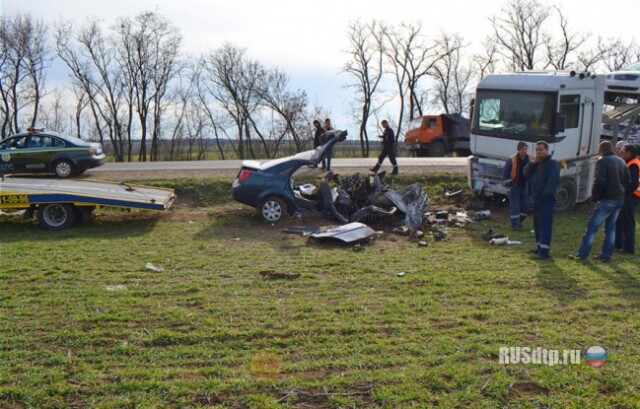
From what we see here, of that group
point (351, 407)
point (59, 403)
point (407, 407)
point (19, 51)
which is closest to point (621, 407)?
point (407, 407)

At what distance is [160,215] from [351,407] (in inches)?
366

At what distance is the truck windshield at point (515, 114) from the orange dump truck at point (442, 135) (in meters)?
14.8

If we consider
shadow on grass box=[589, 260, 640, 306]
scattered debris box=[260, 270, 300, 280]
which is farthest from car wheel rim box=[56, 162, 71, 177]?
shadow on grass box=[589, 260, 640, 306]

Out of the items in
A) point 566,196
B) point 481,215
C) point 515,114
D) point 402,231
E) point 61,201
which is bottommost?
point 402,231

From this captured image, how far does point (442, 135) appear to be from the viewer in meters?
27.5

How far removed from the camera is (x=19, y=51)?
121 ft

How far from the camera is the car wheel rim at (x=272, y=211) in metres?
11.7

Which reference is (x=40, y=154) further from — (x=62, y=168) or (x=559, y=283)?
(x=559, y=283)

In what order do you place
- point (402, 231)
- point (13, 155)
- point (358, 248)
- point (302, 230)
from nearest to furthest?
point (358, 248) < point (402, 231) < point (302, 230) < point (13, 155)

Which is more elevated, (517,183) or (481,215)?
(517,183)

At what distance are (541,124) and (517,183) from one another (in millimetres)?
1644

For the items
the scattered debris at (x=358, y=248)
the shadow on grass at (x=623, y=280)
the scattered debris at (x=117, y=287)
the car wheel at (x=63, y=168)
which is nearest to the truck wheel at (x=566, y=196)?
the shadow on grass at (x=623, y=280)

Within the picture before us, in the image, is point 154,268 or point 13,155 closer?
point 154,268

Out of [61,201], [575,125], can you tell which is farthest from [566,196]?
[61,201]
